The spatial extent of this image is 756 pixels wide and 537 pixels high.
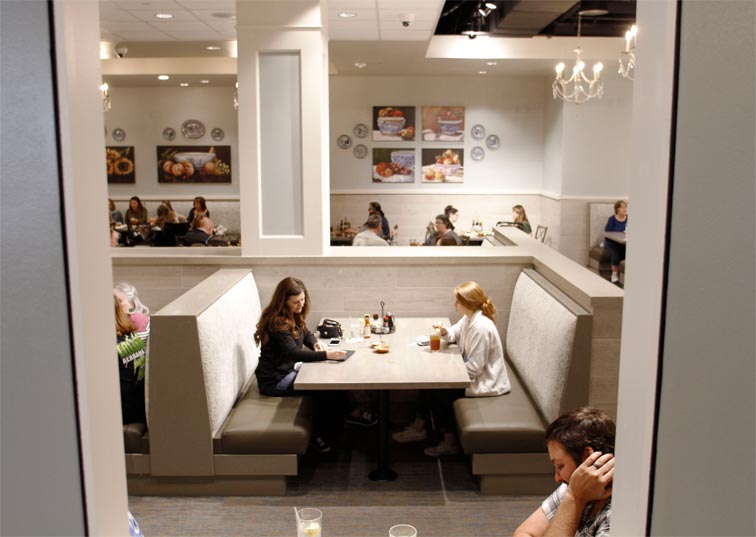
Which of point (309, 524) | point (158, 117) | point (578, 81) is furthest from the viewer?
point (158, 117)

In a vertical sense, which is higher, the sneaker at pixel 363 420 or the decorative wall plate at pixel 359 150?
the decorative wall plate at pixel 359 150

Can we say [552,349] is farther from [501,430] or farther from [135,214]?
[135,214]

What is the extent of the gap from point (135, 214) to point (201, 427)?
8719 millimetres

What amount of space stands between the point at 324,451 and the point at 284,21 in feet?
10.6

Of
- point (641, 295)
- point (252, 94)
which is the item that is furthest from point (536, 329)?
point (641, 295)

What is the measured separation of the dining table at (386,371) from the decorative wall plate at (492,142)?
8.39m

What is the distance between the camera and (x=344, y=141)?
12.9 metres

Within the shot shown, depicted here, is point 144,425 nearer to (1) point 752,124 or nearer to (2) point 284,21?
(2) point 284,21

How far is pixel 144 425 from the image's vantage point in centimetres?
438

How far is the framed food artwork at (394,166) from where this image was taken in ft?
42.5

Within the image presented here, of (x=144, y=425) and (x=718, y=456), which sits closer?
(x=718, y=456)

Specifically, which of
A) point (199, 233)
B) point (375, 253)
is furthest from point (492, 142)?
point (375, 253)

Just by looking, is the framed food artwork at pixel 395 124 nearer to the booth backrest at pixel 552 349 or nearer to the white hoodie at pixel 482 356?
the booth backrest at pixel 552 349

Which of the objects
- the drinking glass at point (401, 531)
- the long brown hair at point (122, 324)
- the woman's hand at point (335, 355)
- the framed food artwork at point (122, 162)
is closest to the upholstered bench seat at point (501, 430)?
the woman's hand at point (335, 355)
